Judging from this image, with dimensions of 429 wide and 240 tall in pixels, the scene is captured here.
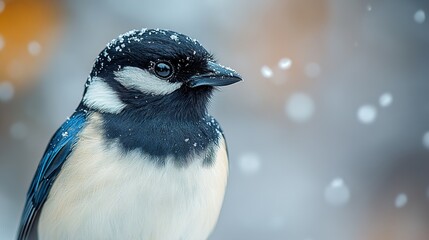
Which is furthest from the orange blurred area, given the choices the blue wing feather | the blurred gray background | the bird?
the bird

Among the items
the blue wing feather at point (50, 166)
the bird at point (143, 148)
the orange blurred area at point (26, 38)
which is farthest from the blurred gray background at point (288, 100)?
the bird at point (143, 148)

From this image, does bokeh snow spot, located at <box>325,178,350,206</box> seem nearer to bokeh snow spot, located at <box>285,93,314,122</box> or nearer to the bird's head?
bokeh snow spot, located at <box>285,93,314,122</box>

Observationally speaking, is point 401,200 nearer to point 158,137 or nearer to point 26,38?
point 26,38

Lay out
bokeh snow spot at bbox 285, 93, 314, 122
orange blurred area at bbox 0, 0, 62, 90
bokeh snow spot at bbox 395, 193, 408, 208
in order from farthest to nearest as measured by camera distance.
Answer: bokeh snow spot at bbox 395, 193, 408, 208, bokeh snow spot at bbox 285, 93, 314, 122, orange blurred area at bbox 0, 0, 62, 90

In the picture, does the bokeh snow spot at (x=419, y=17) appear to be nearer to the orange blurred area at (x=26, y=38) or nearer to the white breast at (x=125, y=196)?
the orange blurred area at (x=26, y=38)

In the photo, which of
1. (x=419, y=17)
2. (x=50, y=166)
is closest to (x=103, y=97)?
(x=50, y=166)

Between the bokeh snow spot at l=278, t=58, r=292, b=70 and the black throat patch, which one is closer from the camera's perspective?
the black throat patch
